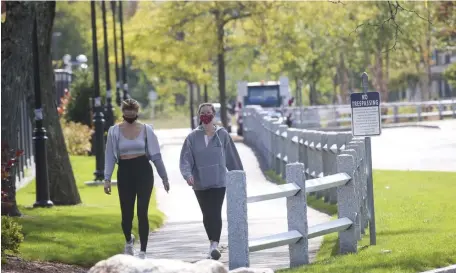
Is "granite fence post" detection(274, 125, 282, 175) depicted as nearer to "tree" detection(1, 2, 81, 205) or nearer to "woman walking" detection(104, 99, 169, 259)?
"tree" detection(1, 2, 81, 205)

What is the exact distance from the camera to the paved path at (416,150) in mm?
32812

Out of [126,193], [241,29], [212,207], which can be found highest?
[241,29]

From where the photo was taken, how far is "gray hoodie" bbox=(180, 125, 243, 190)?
15203 millimetres

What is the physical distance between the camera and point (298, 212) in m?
13.9

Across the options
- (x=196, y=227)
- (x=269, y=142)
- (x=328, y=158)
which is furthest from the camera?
(x=269, y=142)

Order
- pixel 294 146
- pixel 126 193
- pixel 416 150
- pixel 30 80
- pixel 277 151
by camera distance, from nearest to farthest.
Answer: pixel 126 193 < pixel 30 80 < pixel 294 146 < pixel 277 151 < pixel 416 150

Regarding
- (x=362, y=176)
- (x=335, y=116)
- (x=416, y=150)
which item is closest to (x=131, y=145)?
(x=362, y=176)

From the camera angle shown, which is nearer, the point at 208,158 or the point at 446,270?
the point at 446,270

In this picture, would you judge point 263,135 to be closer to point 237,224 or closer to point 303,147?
point 303,147

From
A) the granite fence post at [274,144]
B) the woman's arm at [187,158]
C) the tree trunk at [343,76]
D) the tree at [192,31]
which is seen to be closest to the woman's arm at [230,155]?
the woman's arm at [187,158]

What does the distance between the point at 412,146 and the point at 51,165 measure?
61.0 feet

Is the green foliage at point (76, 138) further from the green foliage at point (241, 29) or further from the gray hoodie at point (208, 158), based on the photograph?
the gray hoodie at point (208, 158)

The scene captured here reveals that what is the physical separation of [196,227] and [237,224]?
9.07 m

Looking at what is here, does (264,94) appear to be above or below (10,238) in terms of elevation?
above
